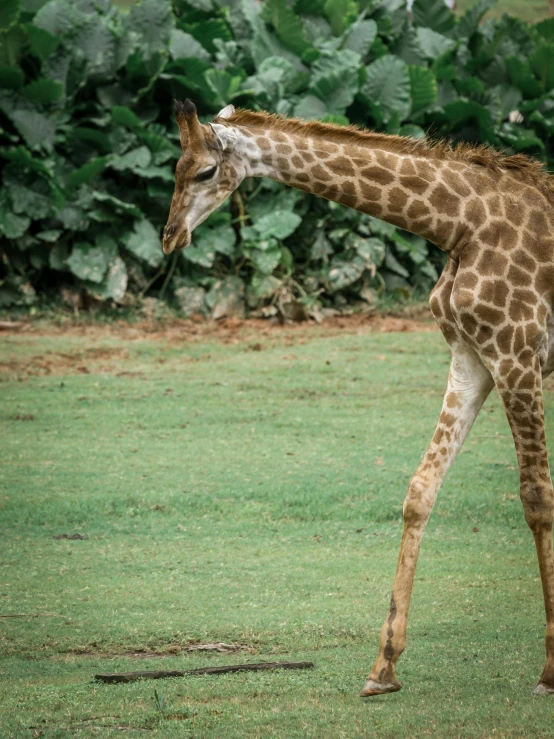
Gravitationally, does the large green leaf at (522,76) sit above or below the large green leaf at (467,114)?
above

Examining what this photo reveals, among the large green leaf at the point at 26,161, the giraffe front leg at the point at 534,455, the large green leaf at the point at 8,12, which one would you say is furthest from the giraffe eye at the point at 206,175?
the large green leaf at the point at 8,12

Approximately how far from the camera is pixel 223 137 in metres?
5.23

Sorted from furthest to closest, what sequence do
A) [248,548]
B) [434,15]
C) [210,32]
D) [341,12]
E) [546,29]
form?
[434,15]
[546,29]
[341,12]
[210,32]
[248,548]

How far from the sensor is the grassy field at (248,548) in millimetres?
4652

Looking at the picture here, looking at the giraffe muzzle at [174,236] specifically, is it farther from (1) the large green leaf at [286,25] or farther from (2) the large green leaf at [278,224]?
(1) the large green leaf at [286,25]

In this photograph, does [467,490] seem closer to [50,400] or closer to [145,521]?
[145,521]

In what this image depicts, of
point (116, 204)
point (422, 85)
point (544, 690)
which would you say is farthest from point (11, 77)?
point (544, 690)

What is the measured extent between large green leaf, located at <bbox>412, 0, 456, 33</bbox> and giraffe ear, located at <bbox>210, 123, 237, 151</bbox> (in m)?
12.5

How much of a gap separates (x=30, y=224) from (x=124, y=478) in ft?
20.5

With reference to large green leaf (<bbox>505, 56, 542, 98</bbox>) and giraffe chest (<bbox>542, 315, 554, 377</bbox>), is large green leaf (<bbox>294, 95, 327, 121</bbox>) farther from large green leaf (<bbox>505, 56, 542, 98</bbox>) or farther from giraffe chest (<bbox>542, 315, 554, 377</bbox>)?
giraffe chest (<bbox>542, 315, 554, 377</bbox>)

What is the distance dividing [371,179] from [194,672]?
7.98 feet

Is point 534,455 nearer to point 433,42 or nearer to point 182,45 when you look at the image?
point 182,45

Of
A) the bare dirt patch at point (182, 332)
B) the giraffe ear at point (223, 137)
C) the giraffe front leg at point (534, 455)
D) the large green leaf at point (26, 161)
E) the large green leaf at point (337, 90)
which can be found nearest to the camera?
the giraffe front leg at point (534, 455)

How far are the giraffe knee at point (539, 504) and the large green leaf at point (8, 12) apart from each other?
10.9m
